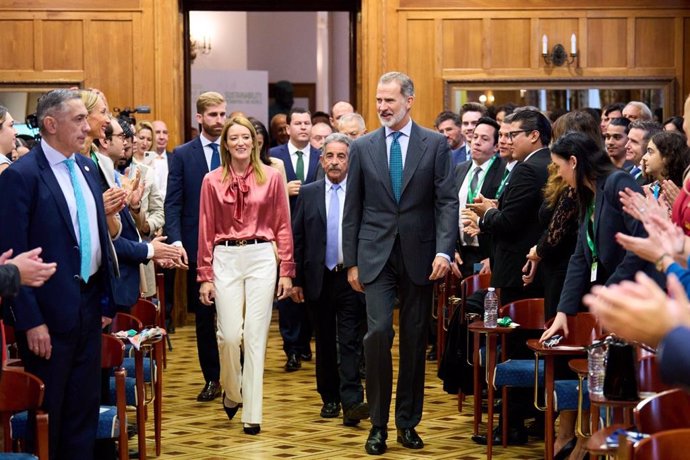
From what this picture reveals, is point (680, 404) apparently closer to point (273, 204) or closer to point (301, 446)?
point (301, 446)

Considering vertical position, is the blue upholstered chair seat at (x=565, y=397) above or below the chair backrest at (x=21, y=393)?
below

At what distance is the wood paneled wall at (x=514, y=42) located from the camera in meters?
12.8

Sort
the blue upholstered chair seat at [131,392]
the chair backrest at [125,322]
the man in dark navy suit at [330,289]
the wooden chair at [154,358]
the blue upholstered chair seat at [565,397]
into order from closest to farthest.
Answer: the blue upholstered chair seat at [565,397]
the blue upholstered chair seat at [131,392]
the chair backrest at [125,322]
the wooden chair at [154,358]
the man in dark navy suit at [330,289]

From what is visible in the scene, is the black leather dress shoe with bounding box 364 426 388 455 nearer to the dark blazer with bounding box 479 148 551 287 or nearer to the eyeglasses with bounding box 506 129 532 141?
the dark blazer with bounding box 479 148 551 287

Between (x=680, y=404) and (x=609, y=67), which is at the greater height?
(x=609, y=67)

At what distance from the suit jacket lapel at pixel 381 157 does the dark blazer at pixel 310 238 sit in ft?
3.89

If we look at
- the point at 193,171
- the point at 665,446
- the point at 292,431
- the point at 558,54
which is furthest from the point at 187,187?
the point at 665,446

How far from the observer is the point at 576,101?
510 inches

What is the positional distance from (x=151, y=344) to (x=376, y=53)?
672cm

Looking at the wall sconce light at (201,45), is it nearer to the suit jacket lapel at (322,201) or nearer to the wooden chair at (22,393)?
the suit jacket lapel at (322,201)

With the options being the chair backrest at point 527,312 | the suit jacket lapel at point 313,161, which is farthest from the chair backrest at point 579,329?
the suit jacket lapel at point 313,161

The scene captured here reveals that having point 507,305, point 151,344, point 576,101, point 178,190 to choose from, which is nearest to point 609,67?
point 576,101

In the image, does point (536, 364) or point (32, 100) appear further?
point (32, 100)

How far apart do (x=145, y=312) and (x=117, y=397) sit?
50.5 inches
